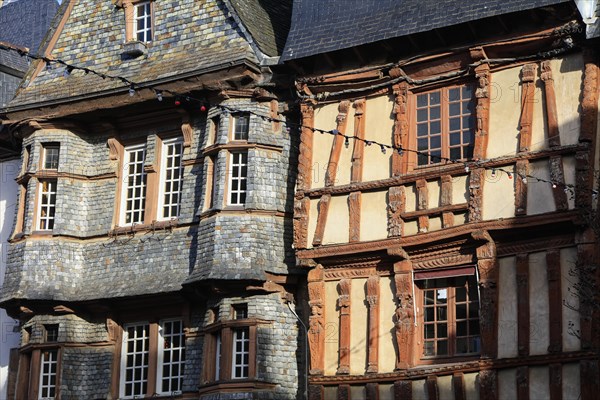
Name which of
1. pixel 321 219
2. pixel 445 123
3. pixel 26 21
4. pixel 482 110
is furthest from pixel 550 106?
pixel 26 21

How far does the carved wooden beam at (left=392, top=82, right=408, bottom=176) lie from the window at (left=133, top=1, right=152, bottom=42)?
19.0 ft

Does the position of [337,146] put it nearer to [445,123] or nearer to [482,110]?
[445,123]

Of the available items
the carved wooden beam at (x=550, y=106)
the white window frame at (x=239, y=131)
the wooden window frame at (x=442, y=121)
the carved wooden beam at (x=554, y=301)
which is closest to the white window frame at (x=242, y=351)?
the white window frame at (x=239, y=131)

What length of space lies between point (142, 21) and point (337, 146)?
5506 mm

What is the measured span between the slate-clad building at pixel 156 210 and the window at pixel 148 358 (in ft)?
0.08

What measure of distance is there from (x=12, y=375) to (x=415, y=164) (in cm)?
925

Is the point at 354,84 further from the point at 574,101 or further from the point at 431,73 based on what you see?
the point at 574,101

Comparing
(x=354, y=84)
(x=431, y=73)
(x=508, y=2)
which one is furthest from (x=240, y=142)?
(x=508, y=2)

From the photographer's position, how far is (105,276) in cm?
2364

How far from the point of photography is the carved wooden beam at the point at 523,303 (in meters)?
18.8

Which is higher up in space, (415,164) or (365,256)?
(415,164)

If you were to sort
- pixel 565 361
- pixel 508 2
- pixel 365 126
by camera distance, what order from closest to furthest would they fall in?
1. pixel 565 361
2. pixel 508 2
3. pixel 365 126

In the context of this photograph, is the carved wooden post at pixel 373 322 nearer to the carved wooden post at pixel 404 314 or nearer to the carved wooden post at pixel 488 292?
the carved wooden post at pixel 404 314

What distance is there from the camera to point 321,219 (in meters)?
21.2
